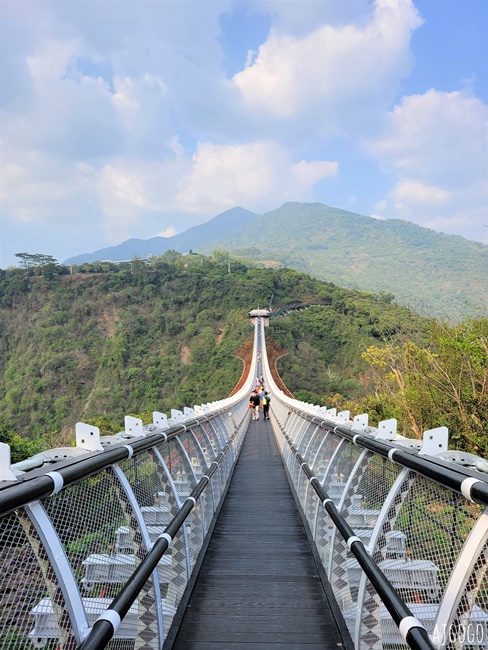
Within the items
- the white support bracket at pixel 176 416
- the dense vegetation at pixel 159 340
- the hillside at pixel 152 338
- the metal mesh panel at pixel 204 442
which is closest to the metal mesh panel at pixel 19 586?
the white support bracket at pixel 176 416

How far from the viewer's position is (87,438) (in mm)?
2371

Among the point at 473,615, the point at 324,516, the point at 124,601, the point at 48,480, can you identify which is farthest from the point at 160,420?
the point at 473,615

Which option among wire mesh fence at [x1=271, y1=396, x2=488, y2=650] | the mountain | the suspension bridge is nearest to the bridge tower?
the mountain

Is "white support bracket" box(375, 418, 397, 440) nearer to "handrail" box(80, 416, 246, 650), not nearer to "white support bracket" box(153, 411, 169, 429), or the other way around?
"handrail" box(80, 416, 246, 650)

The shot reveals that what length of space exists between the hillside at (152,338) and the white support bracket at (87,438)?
34.3 m

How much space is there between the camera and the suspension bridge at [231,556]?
4.80 feet

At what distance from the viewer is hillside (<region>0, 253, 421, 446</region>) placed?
44.9 meters

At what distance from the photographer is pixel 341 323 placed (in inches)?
2190

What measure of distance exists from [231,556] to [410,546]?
241 centimetres

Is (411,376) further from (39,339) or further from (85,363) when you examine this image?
(39,339)

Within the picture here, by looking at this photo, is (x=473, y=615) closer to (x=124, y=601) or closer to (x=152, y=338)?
(x=124, y=601)

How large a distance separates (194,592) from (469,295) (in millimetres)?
87454

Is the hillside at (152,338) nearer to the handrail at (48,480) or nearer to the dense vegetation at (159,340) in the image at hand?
the dense vegetation at (159,340)

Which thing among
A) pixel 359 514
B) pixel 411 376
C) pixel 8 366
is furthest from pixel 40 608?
pixel 8 366
